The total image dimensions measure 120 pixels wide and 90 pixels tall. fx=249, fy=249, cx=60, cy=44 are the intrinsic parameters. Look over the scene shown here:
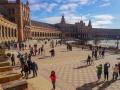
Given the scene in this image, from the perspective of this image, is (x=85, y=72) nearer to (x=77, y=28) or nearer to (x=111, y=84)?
(x=111, y=84)

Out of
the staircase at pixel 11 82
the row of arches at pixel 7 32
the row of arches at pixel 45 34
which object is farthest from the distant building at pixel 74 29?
the staircase at pixel 11 82

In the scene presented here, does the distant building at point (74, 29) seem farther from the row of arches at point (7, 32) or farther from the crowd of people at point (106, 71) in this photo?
the crowd of people at point (106, 71)

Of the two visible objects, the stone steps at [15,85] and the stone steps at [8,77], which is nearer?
the stone steps at [15,85]

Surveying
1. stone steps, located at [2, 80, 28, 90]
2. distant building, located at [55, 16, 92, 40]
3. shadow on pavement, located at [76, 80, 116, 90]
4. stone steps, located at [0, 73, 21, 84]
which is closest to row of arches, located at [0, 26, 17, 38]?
shadow on pavement, located at [76, 80, 116, 90]

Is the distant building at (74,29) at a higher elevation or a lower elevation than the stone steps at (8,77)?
higher

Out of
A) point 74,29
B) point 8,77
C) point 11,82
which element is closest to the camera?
point 11,82

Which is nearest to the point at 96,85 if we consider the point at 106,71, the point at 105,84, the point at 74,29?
the point at 105,84

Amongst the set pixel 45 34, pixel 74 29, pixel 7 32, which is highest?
pixel 74 29

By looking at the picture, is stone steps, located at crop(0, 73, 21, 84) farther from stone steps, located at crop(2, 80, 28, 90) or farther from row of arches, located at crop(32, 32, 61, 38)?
row of arches, located at crop(32, 32, 61, 38)

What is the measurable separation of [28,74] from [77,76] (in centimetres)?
420

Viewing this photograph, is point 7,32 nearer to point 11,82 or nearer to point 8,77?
point 8,77

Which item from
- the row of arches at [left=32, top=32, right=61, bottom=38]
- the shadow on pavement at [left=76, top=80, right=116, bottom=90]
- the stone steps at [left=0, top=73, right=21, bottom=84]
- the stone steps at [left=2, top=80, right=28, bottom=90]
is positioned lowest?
the shadow on pavement at [left=76, top=80, right=116, bottom=90]

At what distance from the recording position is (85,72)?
901 inches

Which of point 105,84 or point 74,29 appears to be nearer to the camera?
point 105,84
